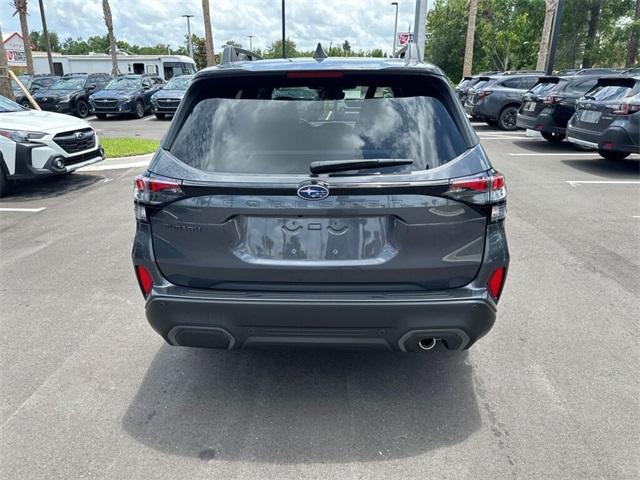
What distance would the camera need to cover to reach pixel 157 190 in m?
2.59

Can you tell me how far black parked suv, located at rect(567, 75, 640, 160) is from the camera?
9188 mm

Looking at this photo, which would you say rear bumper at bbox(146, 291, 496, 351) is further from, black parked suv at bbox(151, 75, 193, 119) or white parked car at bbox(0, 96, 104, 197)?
black parked suv at bbox(151, 75, 193, 119)

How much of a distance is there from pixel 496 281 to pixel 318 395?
4.01ft

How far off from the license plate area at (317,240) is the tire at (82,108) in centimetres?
2060

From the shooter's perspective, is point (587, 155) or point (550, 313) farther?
point (587, 155)

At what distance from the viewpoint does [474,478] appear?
94.7 inches

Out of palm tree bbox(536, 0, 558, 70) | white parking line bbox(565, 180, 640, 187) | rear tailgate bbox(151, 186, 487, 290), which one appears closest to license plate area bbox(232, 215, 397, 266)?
rear tailgate bbox(151, 186, 487, 290)

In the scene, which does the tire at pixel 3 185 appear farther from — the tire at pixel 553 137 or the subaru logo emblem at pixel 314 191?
the tire at pixel 553 137

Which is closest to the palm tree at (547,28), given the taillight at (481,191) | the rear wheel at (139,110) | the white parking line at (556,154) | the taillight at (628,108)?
the white parking line at (556,154)

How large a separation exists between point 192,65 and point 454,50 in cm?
2291

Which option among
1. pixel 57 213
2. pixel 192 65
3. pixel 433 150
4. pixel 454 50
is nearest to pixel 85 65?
pixel 192 65

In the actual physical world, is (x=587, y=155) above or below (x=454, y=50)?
below

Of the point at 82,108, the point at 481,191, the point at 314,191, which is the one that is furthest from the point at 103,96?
the point at 481,191

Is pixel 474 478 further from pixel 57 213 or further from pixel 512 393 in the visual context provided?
pixel 57 213
